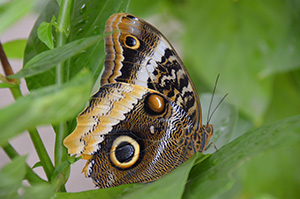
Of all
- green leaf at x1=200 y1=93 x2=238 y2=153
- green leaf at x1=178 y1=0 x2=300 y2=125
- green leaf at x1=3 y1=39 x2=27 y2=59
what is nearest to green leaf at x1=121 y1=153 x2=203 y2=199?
green leaf at x1=200 y1=93 x2=238 y2=153

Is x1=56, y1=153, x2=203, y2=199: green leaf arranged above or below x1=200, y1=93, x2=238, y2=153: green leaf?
above

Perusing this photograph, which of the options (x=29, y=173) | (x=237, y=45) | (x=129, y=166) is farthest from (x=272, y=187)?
(x=29, y=173)

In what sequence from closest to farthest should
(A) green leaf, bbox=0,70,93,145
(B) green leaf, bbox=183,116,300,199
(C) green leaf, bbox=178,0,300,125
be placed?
1. (A) green leaf, bbox=0,70,93,145
2. (B) green leaf, bbox=183,116,300,199
3. (C) green leaf, bbox=178,0,300,125

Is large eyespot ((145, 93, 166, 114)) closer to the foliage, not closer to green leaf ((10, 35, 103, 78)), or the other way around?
the foliage

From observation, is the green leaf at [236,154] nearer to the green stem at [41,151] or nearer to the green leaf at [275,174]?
the green stem at [41,151]

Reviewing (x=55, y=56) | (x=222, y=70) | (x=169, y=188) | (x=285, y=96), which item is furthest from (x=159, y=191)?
(x=285, y=96)

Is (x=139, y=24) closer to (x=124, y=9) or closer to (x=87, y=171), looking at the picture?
(x=124, y=9)

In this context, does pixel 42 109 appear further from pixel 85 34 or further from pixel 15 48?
pixel 15 48
